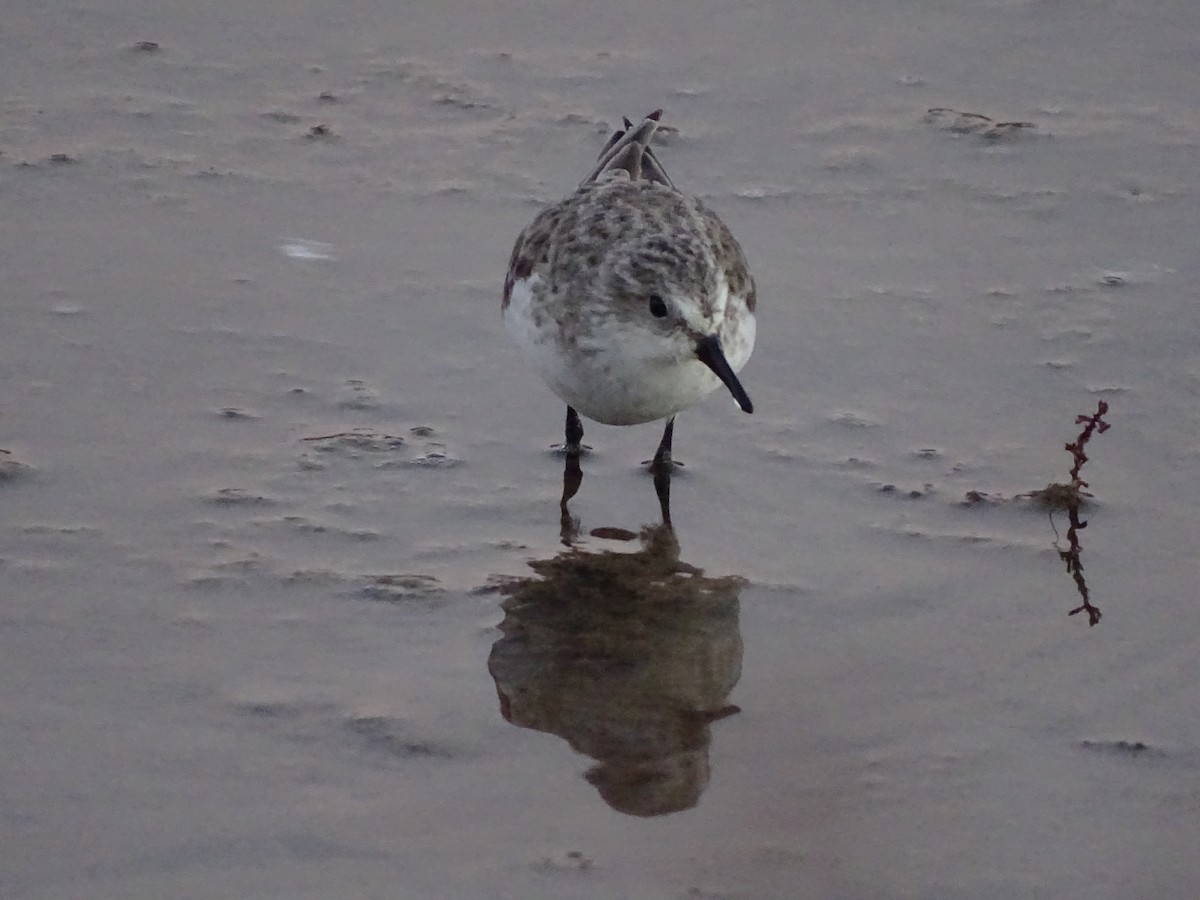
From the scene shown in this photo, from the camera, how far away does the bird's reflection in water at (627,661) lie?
4.55 m

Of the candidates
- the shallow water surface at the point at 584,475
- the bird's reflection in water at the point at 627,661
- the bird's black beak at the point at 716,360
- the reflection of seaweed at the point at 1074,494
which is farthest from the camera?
the reflection of seaweed at the point at 1074,494

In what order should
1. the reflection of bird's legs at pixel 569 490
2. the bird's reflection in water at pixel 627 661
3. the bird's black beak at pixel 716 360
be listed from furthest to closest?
the reflection of bird's legs at pixel 569 490 → the bird's black beak at pixel 716 360 → the bird's reflection in water at pixel 627 661

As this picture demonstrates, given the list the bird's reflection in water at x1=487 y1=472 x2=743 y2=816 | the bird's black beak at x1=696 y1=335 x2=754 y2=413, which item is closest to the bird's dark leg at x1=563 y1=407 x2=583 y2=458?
the bird's reflection in water at x1=487 y1=472 x2=743 y2=816

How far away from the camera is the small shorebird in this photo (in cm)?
562

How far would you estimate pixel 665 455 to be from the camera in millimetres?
6145

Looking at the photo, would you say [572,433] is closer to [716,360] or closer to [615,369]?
[615,369]

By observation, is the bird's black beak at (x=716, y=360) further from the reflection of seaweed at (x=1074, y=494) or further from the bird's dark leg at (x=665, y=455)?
the reflection of seaweed at (x=1074, y=494)

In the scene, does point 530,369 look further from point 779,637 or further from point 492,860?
point 492,860

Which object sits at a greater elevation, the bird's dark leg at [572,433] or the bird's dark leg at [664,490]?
the bird's dark leg at [572,433]

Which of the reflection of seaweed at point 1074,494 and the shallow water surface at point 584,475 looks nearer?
the shallow water surface at point 584,475

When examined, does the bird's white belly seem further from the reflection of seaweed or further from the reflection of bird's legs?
the reflection of seaweed

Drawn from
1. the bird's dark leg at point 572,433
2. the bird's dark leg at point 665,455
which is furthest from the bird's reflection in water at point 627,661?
the bird's dark leg at point 572,433

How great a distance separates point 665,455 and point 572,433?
324 millimetres

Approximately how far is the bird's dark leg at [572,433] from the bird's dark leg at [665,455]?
28cm
